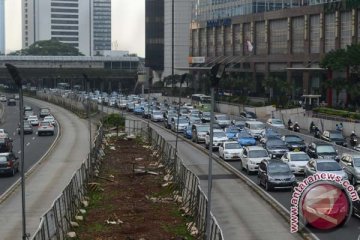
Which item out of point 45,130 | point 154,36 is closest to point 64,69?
point 154,36

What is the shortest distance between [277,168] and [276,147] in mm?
15409

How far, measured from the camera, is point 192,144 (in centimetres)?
6384

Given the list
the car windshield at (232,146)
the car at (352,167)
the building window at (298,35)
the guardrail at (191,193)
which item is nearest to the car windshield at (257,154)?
the guardrail at (191,193)

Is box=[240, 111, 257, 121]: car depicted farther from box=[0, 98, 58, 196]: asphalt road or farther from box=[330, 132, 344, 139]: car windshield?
box=[330, 132, 344, 139]: car windshield

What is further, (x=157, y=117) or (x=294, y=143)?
(x=157, y=117)

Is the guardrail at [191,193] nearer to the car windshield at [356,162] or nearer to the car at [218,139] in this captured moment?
the car at [218,139]

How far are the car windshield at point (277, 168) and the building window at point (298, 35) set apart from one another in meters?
75.4

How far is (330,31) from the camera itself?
101438mm

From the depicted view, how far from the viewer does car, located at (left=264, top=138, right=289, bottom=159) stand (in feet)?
163

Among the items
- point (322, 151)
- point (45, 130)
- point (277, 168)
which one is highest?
point (277, 168)

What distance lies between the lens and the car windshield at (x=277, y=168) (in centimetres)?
3538

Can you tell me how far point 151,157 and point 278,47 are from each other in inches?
2693

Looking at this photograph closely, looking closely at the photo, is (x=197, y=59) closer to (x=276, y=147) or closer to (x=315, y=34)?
(x=315, y=34)

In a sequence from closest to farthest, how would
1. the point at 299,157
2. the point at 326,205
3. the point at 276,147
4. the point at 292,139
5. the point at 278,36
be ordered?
the point at 326,205 < the point at 299,157 < the point at 276,147 < the point at 292,139 < the point at 278,36
